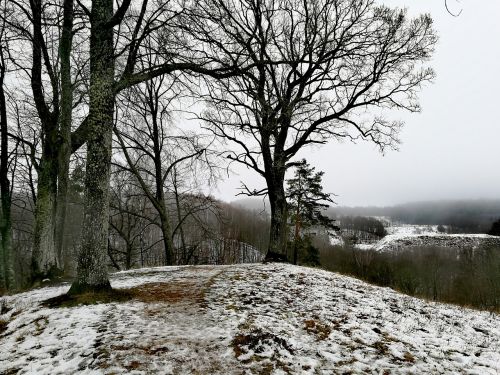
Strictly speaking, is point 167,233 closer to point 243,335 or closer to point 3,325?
point 3,325

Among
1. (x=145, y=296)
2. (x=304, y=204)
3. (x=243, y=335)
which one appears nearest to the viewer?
(x=243, y=335)

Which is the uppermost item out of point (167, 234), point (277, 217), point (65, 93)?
point (65, 93)

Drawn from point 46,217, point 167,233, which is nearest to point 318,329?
point 46,217

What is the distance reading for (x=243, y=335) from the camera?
14.7ft

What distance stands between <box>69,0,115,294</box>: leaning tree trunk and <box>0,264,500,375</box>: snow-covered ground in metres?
0.81

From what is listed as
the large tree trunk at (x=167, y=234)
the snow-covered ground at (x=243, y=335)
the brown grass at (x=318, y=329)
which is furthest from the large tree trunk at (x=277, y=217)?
the brown grass at (x=318, y=329)

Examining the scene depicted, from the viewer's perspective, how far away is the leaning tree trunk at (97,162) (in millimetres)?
6027

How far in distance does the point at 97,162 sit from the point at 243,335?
4.25m

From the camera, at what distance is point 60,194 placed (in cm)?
1026

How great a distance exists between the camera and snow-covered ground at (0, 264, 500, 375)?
3742 millimetres

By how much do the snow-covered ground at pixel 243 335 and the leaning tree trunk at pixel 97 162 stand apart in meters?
0.81

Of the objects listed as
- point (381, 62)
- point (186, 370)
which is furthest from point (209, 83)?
point (381, 62)

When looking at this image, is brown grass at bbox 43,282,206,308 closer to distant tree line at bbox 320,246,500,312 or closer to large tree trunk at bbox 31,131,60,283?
large tree trunk at bbox 31,131,60,283

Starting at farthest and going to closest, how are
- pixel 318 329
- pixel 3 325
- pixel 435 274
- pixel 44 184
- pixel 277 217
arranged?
pixel 435 274, pixel 277 217, pixel 44 184, pixel 3 325, pixel 318 329
